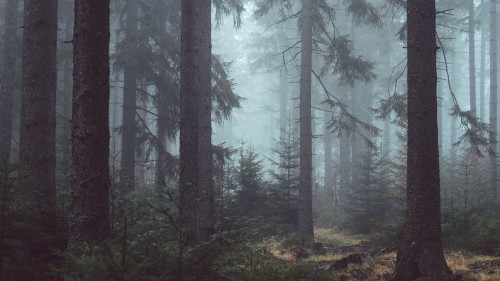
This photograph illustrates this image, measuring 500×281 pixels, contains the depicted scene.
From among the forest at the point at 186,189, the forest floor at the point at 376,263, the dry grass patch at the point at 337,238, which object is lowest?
the dry grass patch at the point at 337,238

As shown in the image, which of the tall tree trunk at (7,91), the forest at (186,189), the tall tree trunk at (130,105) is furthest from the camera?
the tall tree trunk at (130,105)

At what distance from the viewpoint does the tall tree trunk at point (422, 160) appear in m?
6.61

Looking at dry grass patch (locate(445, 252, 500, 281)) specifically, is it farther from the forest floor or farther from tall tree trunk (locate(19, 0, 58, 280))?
tall tree trunk (locate(19, 0, 58, 280))

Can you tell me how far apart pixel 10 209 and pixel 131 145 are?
12.3 meters

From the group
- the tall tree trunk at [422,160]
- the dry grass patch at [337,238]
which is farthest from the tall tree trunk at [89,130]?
the dry grass patch at [337,238]

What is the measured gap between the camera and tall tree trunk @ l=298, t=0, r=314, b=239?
555 inches

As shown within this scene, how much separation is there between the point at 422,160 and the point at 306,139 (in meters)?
7.68

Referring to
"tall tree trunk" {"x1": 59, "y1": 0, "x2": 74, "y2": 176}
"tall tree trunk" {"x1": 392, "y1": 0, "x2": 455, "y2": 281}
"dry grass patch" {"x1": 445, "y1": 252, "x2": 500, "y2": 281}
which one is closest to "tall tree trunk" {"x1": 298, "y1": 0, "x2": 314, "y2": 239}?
"dry grass patch" {"x1": 445, "y1": 252, "x2": 500, "y2": 281}

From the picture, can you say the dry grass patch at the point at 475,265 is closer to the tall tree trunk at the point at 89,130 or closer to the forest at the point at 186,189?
the forest at the point at 186,189

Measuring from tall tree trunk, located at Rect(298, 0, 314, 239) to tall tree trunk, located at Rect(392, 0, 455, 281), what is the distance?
6940 millimetres

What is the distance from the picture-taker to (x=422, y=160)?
22.2 ft

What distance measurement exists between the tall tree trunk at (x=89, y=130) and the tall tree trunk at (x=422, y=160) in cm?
464

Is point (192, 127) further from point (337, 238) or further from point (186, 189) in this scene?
point (337, 238)

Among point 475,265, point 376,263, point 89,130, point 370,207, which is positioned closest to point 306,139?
point 370,207
